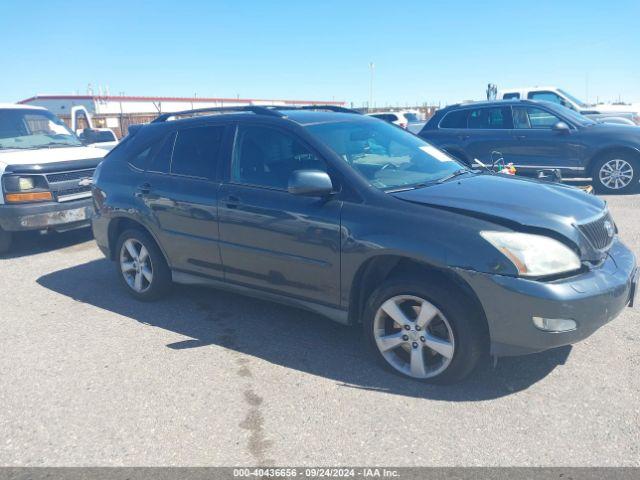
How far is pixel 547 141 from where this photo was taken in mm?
10078

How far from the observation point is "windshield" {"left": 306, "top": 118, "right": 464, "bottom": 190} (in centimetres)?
389

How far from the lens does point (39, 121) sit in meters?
8.44

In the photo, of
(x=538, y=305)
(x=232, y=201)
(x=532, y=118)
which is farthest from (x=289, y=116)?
(x=532, y=118)

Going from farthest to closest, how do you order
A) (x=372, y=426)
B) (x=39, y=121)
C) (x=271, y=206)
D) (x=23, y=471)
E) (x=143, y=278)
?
(x=39, y=121) → (x=143, y=278) → (x=271, y=206) → (x=372, y=426) → (x=23, y=471)

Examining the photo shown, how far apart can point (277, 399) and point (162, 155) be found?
2.60 m

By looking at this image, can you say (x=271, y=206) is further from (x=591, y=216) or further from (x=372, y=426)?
(x=591, y=216)

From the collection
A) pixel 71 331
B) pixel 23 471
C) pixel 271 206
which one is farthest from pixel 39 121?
pixel 23 471

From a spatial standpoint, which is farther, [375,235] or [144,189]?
[144,189]

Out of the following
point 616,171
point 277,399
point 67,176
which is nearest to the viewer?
point 277,399

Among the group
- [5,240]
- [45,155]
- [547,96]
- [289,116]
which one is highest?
[547,96]

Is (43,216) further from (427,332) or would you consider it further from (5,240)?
(427,332)

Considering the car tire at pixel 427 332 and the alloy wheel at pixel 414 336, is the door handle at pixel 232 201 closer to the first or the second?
the car tire at pixel 427 332

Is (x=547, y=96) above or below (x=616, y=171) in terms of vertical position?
above

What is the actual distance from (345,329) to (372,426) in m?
1.43
